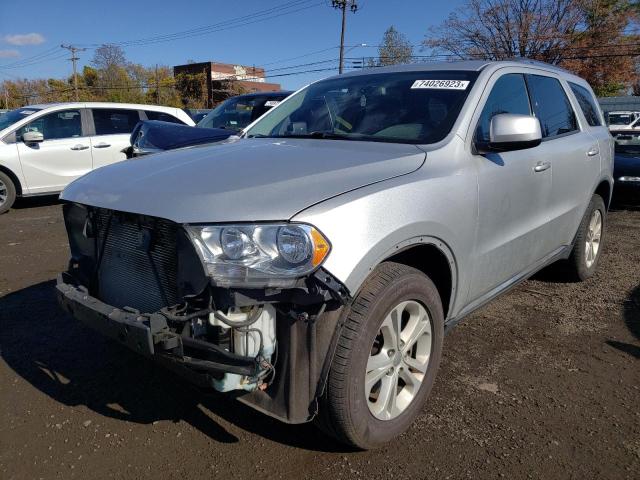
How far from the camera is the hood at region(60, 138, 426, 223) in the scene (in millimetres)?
2053

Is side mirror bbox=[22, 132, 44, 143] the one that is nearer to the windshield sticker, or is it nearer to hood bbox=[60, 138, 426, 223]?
hood bbox=[60, 138, 426, 223]

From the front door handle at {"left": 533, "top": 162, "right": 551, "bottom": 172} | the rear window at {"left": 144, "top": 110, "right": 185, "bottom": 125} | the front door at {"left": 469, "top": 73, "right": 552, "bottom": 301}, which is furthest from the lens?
the rear window at {"left": 144, "top": 110, "right": 185, "bottom": 125}

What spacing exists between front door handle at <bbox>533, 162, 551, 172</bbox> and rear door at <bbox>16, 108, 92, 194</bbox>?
314 inches

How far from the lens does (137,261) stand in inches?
94.3

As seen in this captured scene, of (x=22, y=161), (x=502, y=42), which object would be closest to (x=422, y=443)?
(x=22, y=161)

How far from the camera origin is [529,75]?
3.80 m

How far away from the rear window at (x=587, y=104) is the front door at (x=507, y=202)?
4.10ft

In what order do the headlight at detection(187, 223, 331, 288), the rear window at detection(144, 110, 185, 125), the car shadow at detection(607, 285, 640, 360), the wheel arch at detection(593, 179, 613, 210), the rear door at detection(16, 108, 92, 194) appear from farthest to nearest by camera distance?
the rear window at detection(144, 110, 185, 125), the rear door at detection(16, 108, 92, 194), the wheel arch at detection(593, 179, 613, 210), the car shadow at detection(607, 285, 640, 360), the headlight at detection(187, 223, 331, 288)

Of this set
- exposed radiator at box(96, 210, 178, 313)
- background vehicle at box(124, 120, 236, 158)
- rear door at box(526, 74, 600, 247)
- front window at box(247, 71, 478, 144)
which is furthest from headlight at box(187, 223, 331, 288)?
background vehicle at box(124, 120, 236, 158)

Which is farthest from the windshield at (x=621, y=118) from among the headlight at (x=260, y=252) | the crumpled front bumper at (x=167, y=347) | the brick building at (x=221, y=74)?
the brick building at (x=221, y=74)

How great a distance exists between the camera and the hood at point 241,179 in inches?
80.8

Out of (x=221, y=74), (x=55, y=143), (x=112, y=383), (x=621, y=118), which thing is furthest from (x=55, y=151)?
(x=221, y=74)

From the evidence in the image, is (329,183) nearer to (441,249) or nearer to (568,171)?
(441,249)

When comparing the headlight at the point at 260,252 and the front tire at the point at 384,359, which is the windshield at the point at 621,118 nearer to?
the front tire at the point at 384,359
